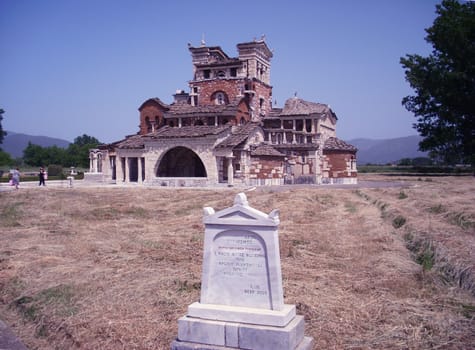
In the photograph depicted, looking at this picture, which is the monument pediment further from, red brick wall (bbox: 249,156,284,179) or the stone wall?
red brick wall (bbox: 249,156,284,179)

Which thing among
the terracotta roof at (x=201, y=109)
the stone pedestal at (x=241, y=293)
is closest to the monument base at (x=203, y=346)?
the stone pedestal at (x=241, y=293)

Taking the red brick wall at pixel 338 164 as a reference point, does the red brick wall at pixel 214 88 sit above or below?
above

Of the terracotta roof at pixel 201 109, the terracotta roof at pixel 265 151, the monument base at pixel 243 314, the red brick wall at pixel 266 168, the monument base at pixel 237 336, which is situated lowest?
the monument base at pixel 237 336

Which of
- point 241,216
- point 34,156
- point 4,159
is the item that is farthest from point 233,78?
point 34,156

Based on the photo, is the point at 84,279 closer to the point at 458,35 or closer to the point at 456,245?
the point at 456,245

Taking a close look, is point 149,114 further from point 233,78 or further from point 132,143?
point 233,78

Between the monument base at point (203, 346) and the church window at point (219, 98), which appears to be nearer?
the monument base at point (203, 346)

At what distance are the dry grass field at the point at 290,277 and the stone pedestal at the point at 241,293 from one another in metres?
0.77

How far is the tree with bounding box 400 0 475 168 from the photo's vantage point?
3872 centimetres

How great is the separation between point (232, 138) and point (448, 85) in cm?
1849

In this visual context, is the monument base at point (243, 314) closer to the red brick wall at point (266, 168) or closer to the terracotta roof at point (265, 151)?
the red brick wall at point (266, 168)

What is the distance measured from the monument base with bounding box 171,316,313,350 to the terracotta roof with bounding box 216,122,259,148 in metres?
30.6

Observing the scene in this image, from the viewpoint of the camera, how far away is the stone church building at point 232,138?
37688 millimetres

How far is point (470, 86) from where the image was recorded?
39.3m
